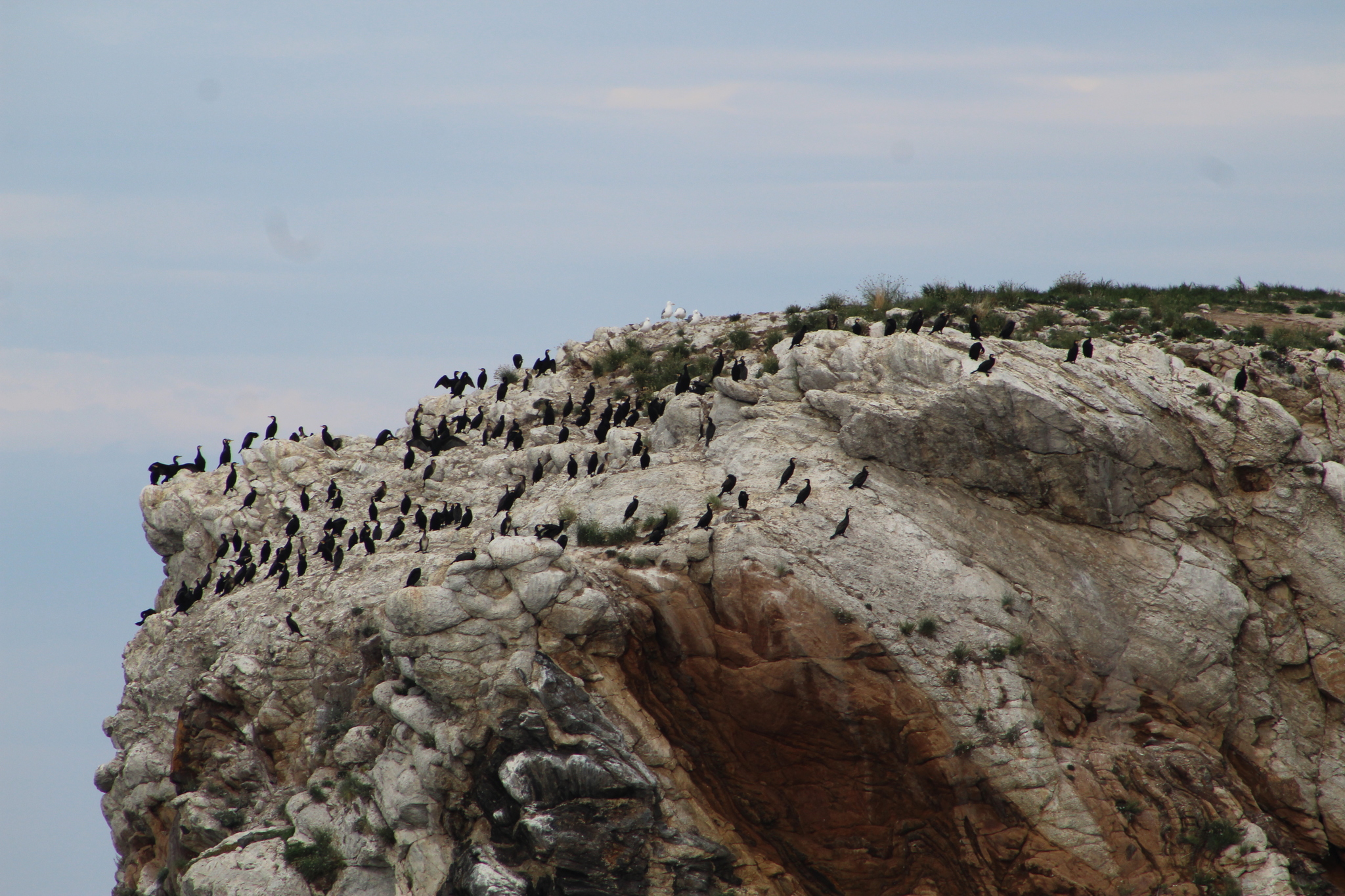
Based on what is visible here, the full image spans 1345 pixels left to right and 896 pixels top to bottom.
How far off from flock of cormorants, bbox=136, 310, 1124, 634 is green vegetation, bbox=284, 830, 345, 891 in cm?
484

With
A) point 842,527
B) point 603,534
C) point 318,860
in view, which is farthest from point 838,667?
point 318,860

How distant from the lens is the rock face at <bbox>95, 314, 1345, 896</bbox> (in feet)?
72.0

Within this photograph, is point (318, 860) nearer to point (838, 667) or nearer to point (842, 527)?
point (838, 667)

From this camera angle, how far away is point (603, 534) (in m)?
25.3

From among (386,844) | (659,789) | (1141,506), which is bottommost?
(386,844)

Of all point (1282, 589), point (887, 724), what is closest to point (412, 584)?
point (887, 724)

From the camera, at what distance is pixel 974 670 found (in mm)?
22953

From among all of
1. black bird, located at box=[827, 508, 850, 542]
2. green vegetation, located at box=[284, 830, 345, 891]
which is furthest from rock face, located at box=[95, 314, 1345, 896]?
black bird, located at box=[827, 508, 850, 542]

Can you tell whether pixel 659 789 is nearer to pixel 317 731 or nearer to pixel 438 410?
pixel 317 731

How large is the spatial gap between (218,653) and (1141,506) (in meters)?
20.8

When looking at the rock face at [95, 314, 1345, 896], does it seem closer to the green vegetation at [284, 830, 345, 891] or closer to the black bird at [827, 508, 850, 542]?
the green vegetation at [284, 830, 345, 891]

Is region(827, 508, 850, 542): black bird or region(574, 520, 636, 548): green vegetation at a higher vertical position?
region(827, 508, 850, 542): black bird

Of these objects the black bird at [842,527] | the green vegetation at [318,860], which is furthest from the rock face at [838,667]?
the black bird at [842,527]

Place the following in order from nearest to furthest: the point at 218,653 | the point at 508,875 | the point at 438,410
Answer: the point at 508,875 < the point at 218,653 < the point at 438,410
